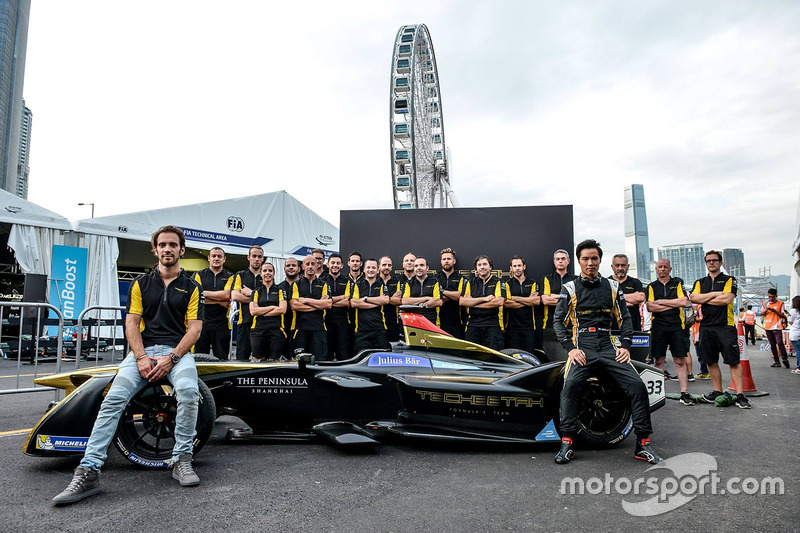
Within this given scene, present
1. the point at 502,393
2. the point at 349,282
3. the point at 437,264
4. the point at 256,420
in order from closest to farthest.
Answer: the point at 502,393 → the point at 256,420 → the point at 349,282 → the point at 437,264

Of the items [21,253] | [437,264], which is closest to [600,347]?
[437,264]

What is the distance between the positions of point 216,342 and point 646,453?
463 cm

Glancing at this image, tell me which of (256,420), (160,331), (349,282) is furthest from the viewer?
(349,282)

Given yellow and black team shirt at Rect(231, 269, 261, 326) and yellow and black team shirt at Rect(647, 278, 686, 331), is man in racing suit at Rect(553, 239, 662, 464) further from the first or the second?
yellow and black team shirt at Rect(231, 269, 261, 326)

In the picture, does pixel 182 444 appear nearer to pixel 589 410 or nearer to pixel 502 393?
pixel 502 393

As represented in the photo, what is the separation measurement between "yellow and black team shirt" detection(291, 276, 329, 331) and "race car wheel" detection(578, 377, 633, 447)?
127 inches

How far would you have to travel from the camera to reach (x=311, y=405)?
3.98 m

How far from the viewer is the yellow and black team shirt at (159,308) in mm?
3400

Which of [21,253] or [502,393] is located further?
[21,253]

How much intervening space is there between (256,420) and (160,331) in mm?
1118

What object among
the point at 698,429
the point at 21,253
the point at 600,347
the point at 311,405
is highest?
the point at 21,253

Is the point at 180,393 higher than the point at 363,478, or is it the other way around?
the point at 180,393

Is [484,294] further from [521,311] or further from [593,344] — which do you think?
[593,344]

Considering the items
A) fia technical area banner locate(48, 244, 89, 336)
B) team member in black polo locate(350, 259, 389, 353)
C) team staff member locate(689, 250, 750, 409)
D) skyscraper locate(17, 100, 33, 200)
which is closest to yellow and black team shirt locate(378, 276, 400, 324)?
team member in black polo locate(350, 259, 389, 353)
